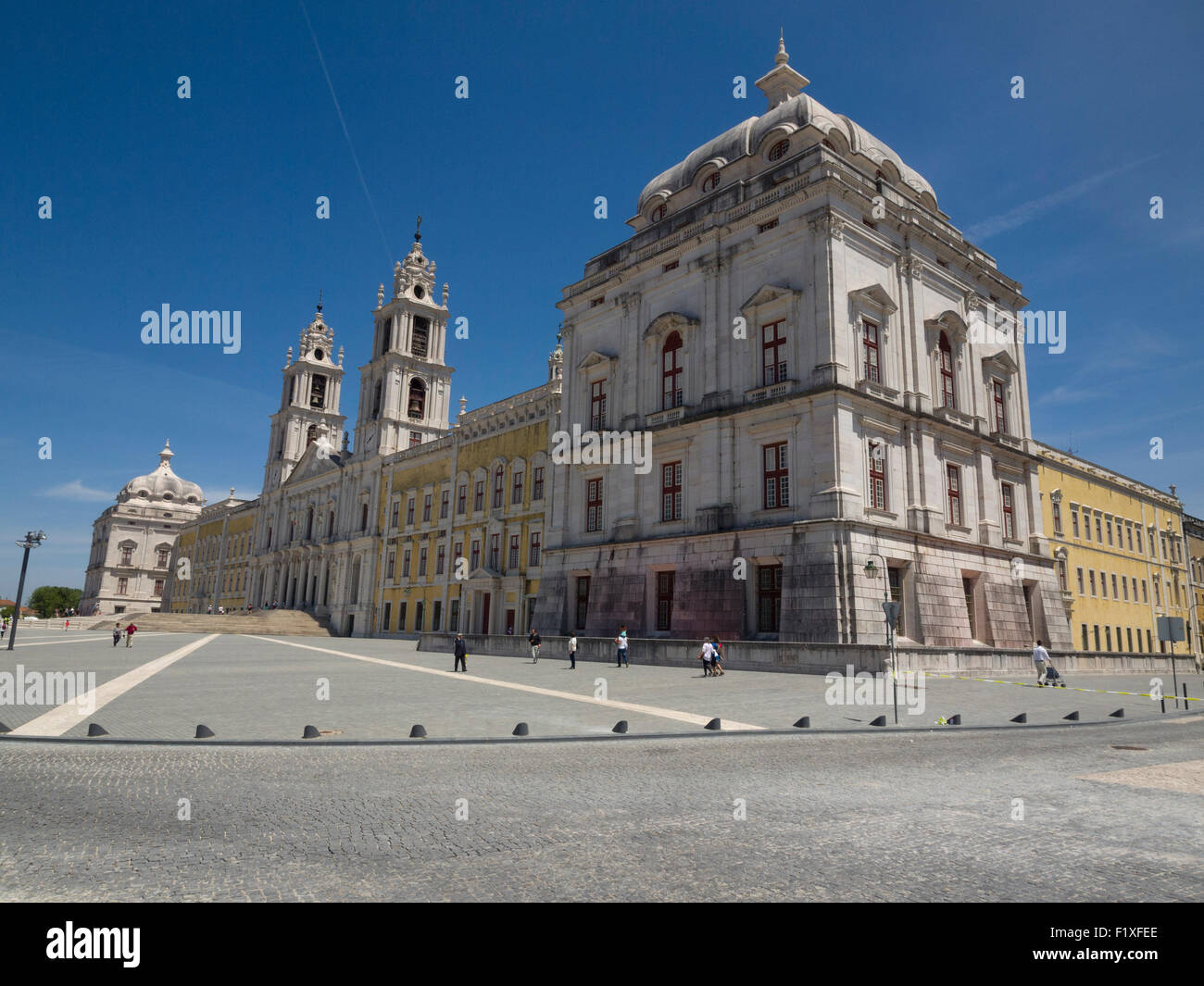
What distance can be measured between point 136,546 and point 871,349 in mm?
117575

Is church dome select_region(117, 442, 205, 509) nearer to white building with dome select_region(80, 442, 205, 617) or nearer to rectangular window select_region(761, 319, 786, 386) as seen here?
white building with dome select_region(80, 442, 205, 617)

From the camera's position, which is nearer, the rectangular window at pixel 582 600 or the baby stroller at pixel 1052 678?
the baby stroller at pixel 1052 678

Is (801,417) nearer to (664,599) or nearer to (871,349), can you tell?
(871,349)

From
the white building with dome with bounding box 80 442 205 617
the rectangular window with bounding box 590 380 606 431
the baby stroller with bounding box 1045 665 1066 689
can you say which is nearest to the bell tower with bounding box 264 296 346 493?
the white building with dome with bounding box 80 442 205 617

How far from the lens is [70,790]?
753cm

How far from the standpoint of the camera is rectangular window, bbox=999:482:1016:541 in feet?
112

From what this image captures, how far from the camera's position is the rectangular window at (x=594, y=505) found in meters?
36.7

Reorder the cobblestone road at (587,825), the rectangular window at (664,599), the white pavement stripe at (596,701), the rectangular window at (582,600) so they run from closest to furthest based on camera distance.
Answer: the cobblestone road at (587,825), the white pavement stripe at (596,701), the rectangular window at (664,599), the rectangular window at (582,600)

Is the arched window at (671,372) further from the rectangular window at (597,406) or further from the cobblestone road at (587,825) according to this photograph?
the cobblestone road at (587,825)

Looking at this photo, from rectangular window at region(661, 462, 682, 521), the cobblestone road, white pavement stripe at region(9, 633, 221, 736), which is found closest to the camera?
the cobblestone road

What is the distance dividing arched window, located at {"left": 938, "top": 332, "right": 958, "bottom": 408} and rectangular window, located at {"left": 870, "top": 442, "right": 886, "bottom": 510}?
6.06m

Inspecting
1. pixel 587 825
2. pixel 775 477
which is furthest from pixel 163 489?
pixel 587 825

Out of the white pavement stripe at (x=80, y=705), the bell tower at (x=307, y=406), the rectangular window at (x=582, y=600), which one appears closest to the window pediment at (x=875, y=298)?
the rectangular window at (x=582, y=600)

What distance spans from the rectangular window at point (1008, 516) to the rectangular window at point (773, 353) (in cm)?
1298
